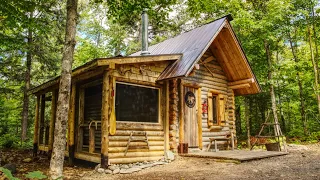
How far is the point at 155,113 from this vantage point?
9148 mm

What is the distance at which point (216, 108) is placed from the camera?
11734 millimetres

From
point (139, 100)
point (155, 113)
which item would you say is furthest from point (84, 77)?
point (155, 113)

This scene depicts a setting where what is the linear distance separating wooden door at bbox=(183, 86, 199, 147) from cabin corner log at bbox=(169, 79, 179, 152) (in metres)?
0.57

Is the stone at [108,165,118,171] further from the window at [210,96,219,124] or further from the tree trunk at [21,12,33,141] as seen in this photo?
the tree trunk at [21,12,33,141]

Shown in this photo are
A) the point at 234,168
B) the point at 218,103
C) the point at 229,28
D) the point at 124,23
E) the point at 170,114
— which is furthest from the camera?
the point at 124,23

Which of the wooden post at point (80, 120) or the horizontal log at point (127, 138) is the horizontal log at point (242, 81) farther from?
the wooden post at point (80, 120)

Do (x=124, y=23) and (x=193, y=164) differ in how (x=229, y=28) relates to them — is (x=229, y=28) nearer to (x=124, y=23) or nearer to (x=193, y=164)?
(x=193, y=164)

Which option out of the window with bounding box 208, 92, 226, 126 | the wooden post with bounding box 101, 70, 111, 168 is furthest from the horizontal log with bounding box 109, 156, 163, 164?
the window with bounding box 208, 92, 226, 126

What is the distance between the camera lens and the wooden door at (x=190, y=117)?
1000cm

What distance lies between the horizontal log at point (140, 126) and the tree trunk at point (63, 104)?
233 cm

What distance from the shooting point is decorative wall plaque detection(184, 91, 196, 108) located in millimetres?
10159

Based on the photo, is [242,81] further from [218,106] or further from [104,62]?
[104,62]

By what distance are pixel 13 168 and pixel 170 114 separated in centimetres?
510

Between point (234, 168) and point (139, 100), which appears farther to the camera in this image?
point (139, 100)
